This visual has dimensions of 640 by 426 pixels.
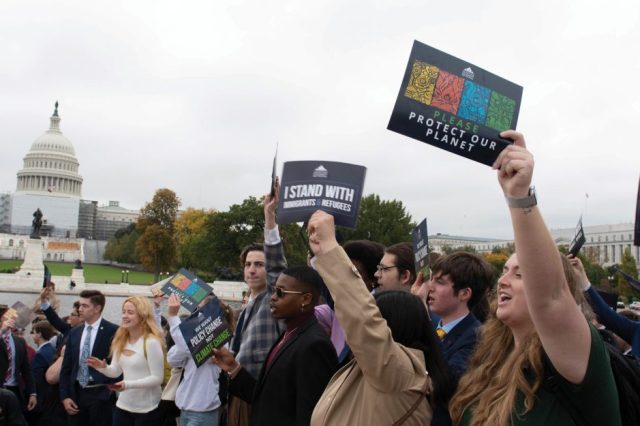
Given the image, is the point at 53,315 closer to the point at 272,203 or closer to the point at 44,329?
the point at 44,329

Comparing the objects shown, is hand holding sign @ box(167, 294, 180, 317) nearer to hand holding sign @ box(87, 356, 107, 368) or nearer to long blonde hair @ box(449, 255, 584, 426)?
hand holding sign @ box(87, 356, 107, 368)

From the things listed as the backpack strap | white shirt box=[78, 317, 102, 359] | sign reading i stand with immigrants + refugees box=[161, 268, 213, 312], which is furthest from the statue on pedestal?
the backpack strap

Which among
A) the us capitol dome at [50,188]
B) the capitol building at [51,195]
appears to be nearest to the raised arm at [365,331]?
the capitol building at [51,195]

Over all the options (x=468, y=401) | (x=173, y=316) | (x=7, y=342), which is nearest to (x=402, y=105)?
(x=468, y=401)

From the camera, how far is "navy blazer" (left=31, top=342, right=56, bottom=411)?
24.7ft

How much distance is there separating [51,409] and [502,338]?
632 cm

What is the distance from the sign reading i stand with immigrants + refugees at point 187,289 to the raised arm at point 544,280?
5.18 m

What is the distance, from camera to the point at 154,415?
6281 mm

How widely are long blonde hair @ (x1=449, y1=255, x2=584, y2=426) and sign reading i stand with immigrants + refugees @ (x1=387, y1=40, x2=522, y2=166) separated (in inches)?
31.2

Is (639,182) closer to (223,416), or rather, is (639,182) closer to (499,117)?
(499,117)

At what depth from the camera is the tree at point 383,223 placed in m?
51.1

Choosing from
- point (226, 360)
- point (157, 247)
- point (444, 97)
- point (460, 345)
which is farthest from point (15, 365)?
point (157, 247)

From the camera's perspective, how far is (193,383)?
18.8 ft

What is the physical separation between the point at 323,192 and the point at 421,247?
1781 millimetres
